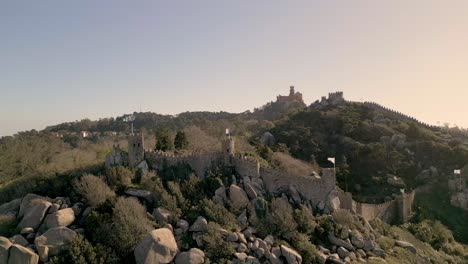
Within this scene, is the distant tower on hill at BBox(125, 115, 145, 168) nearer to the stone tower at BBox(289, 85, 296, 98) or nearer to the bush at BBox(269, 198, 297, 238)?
the bush at BBox(269, 198, 297, 238)

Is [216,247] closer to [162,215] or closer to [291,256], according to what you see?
[162,215]

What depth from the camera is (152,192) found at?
26016mm

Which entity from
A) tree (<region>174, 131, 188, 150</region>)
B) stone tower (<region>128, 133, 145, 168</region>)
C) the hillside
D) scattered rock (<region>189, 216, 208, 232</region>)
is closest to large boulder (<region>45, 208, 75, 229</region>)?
the hillside

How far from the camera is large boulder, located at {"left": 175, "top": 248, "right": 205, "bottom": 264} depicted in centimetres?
2117

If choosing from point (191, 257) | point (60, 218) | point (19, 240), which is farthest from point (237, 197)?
point (19, 240)

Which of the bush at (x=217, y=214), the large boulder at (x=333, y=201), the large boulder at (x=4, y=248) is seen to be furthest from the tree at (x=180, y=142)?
the large boulder at (x=4, y=248)

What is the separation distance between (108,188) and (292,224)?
38.2 ft

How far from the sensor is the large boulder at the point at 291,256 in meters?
22.8

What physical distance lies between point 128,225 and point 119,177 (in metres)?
5.11

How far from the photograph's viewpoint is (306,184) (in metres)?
28.1

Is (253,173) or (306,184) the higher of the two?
(253,173)

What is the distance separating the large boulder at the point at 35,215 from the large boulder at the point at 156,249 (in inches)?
251

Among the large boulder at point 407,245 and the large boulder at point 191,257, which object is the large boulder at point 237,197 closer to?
the large boulder at point 191,257

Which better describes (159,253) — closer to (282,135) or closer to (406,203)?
(406,203)
